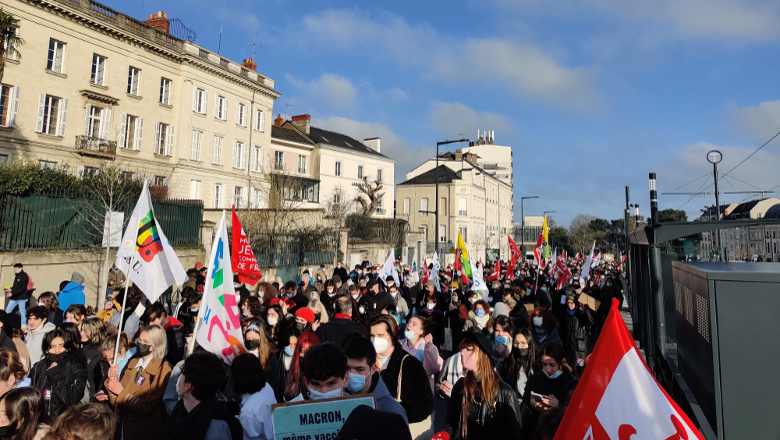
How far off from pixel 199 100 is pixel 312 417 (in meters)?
35.9

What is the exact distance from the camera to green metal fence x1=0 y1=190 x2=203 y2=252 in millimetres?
13742

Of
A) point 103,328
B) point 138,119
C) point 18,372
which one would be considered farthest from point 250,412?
point 138,119

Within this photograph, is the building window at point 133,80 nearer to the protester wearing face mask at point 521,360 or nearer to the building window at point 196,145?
the building window at point 196,145

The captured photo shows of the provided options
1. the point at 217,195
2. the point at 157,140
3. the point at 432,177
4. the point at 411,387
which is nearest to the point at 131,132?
the point at 157,140

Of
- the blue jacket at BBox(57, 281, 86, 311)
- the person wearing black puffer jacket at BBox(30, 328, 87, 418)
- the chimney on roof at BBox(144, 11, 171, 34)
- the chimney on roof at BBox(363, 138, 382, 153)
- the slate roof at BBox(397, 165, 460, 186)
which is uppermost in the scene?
the chimney on roof at BBox(144, 11, 171, 34)

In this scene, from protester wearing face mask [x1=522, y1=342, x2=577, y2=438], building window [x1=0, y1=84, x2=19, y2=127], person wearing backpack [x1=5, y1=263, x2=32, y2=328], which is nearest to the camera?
protester wearing face mask [x1=522, y1=342, x2=577, y2=438]

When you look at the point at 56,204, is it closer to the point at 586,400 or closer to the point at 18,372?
the point at 18,372

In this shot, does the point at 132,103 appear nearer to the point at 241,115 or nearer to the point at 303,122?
the point at 241,115

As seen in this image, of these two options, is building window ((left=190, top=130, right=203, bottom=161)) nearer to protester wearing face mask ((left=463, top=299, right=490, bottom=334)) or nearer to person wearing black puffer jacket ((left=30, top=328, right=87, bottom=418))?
protester wearing face mask ((left=463, top=299, right=490, bottom=334))

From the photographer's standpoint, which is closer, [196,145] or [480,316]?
[480,316]

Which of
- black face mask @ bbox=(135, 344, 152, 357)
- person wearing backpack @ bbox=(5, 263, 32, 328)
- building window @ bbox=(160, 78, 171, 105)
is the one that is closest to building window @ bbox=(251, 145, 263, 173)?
building window @ bbox=(160, 78, 171, 105)

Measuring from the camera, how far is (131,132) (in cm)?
3109

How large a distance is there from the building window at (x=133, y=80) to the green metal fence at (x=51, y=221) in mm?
16356

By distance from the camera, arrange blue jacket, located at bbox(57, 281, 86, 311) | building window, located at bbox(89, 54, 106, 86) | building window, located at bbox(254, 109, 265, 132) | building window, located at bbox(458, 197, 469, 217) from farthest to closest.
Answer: building window, located at bbox(458, 197, 469, 217) → building window, located at bbox(254, 109, 265, 132) → building window, located at bbox(89, 54, 106, 86) → blue jacket, located at bbox(57, 281, 86, 311)
